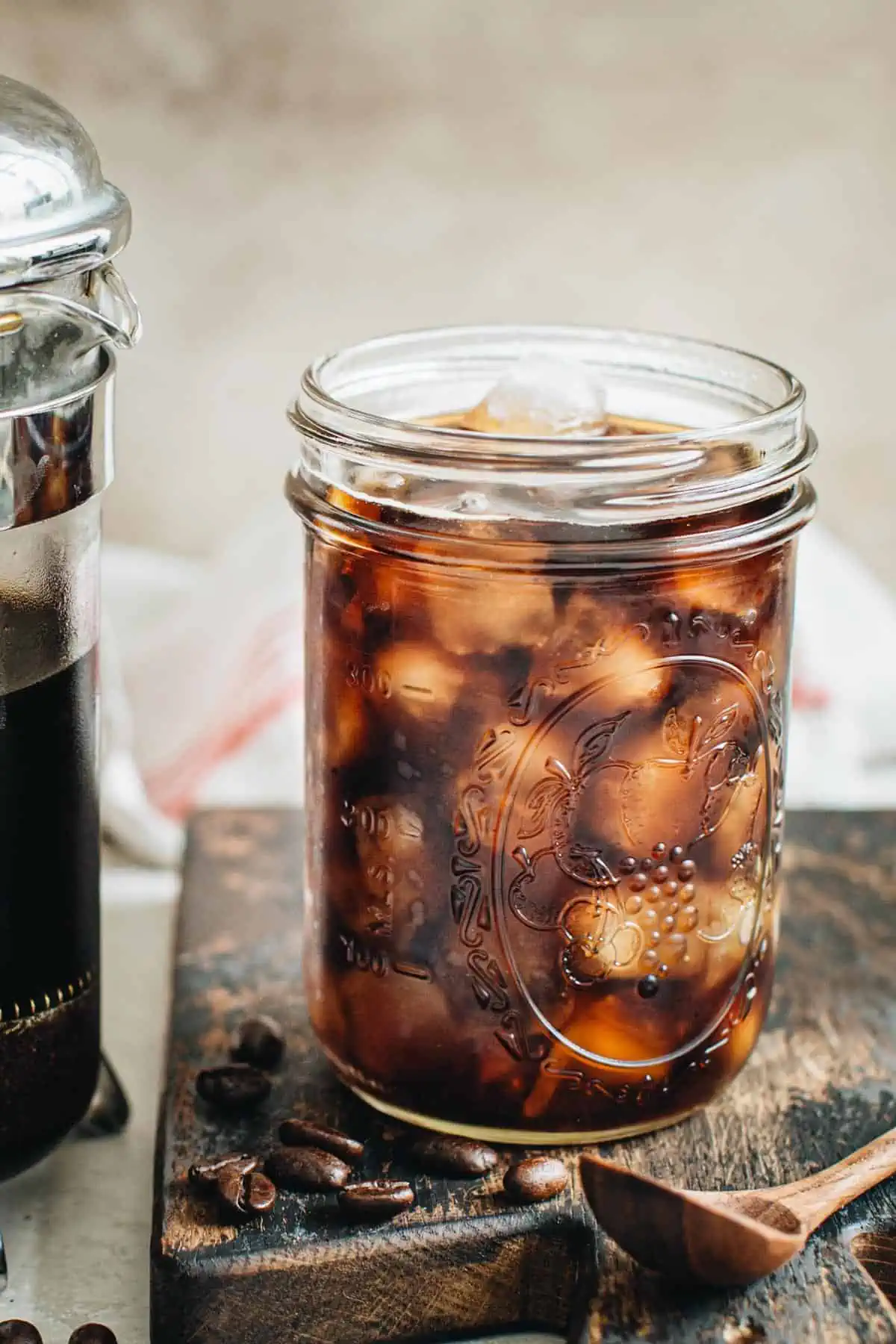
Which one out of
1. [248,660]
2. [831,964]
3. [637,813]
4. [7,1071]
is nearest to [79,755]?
[7,1071]

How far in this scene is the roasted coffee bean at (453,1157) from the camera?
0.72m

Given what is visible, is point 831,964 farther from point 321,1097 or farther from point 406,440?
point 406,440

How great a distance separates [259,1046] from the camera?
833mm

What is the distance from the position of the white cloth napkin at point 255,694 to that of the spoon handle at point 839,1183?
1.84ft

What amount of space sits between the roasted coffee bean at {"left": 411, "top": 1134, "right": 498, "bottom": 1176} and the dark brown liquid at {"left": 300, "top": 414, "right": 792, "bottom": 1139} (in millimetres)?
15

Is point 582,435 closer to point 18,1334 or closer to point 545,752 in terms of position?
point 545,752

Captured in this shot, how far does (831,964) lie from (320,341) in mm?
1099

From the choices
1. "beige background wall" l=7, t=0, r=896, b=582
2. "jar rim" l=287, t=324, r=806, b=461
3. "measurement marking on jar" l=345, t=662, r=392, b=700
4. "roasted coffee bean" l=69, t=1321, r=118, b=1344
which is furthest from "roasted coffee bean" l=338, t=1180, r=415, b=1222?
"beige background wall" l=7, t=0, r=896, b=582

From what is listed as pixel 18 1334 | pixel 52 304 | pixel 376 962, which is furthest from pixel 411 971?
pixel 52 304

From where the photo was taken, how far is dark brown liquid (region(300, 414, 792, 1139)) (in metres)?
0.68

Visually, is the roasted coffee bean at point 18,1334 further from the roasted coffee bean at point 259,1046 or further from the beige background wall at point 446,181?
the beige background wall at point 446,181

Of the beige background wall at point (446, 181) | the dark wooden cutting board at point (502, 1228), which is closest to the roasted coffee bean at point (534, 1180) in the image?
the dark wooden cutting board at point (502, 1228)

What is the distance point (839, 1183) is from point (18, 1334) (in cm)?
38

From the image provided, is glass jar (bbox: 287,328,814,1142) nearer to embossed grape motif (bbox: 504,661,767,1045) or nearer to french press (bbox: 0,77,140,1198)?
embossed grape motif (bbox: 504,661,767,1045)
